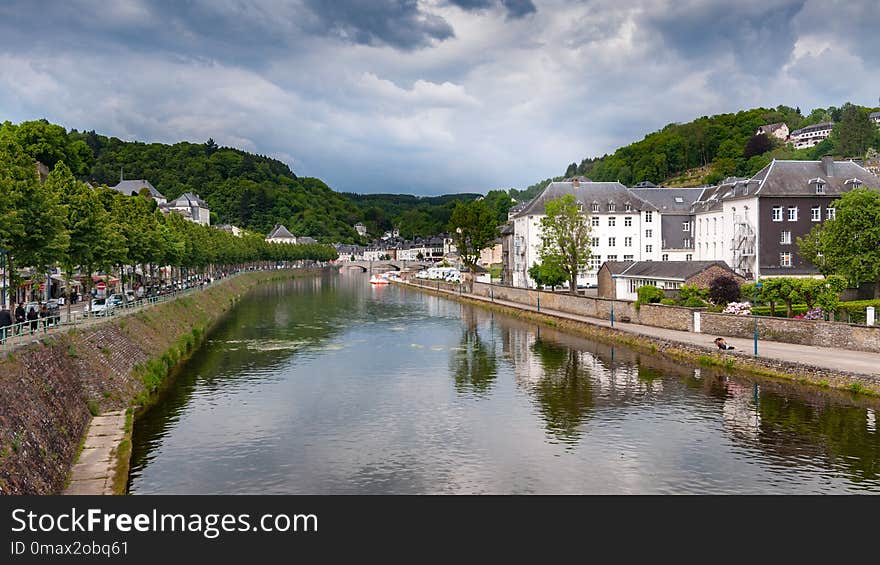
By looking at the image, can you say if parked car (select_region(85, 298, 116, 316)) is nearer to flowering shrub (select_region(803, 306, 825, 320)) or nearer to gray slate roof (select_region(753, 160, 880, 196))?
flowering shrub (select_region(803, 306, 825, 320))

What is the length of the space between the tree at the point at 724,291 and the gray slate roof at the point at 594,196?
38.5 metres

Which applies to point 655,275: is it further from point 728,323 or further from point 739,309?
point 728,323

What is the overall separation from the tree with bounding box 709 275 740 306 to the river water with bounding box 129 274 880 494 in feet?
28.4

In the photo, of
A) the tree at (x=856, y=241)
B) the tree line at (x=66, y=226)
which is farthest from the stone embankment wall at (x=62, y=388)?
the tree at (x=856, y=241)

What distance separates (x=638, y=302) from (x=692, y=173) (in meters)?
154

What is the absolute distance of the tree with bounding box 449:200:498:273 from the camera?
11162 cm

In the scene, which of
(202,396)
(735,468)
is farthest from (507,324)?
(735,468)

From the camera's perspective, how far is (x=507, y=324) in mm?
69500

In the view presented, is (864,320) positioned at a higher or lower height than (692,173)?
lower

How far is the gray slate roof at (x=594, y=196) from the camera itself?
90.9m

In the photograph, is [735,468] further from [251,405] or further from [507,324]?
[507,324]

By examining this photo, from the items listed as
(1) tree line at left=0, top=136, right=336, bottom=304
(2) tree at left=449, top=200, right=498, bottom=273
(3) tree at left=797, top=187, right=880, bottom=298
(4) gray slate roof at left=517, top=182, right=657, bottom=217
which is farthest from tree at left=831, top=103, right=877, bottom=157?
(1) tree line at left=0, top=136, right=336, bottom=304

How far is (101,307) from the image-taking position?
4731 cm

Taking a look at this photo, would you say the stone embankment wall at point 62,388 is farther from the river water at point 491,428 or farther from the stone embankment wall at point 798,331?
the stone embankment wall at point 798,331
